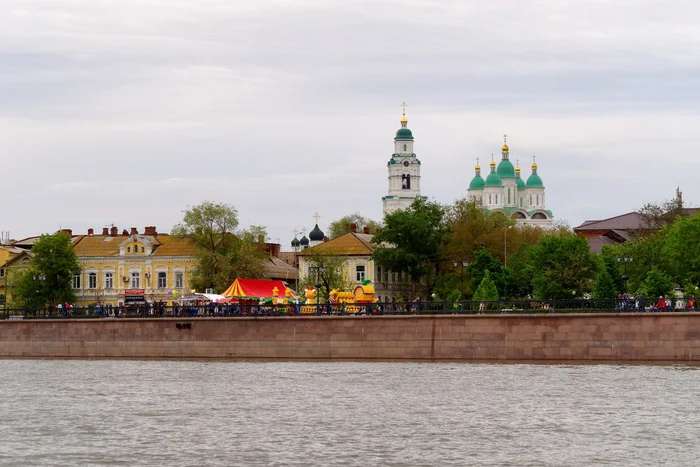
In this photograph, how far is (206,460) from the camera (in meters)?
32.3

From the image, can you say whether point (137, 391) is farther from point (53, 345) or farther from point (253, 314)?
point (53, 345)

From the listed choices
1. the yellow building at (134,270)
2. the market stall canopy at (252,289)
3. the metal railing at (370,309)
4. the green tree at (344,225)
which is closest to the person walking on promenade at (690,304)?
the metal railing at (370,309)

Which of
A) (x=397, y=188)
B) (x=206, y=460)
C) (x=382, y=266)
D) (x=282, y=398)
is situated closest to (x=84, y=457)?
(x=206, y=460)

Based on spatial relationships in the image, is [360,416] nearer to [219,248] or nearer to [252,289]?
[252,289]

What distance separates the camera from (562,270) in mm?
81062

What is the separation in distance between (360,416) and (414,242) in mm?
65132

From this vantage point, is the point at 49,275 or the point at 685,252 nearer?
the point at 685,252

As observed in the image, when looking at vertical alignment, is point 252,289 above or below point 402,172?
below

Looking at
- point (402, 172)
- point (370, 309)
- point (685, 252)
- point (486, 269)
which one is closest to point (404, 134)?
point (402, 172)

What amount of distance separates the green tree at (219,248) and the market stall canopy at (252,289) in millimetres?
18997

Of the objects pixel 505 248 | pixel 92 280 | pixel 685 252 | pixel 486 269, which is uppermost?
pixel 505 248

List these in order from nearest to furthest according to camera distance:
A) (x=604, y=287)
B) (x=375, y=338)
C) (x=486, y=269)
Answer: (x=375, y=338) → (x=604, y=287) → (x=486, y=269)

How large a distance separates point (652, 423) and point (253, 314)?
32420mm

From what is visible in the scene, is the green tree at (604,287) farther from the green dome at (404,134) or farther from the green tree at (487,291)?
the green dome at (404,134)
